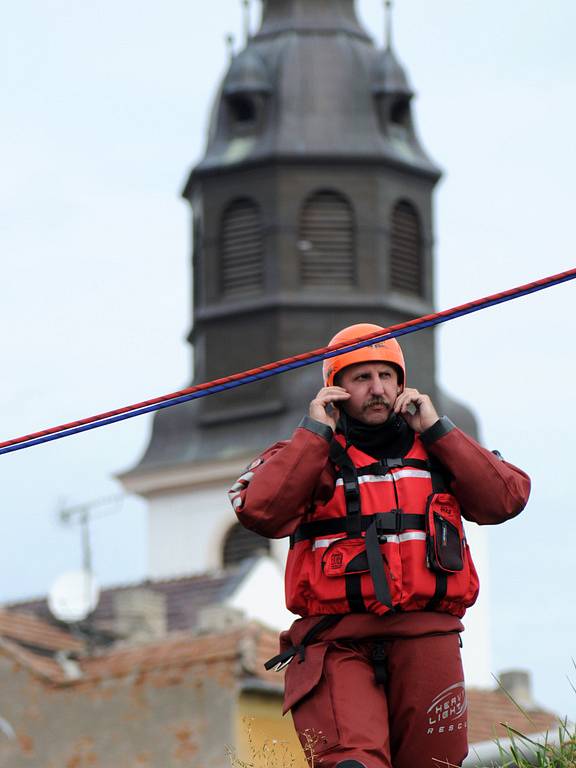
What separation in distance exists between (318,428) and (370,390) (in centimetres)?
24

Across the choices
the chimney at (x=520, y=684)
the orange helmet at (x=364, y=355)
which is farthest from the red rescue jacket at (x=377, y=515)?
the chimney at (x=520, y=684)

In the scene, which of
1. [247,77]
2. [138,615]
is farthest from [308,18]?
[138,615]

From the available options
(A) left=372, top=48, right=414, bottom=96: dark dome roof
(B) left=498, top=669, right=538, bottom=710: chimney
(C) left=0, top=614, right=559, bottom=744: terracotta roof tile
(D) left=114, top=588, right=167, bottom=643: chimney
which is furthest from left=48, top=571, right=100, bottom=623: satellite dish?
(A) left=372, top=48, right=414, bottom=96: dark dome roof

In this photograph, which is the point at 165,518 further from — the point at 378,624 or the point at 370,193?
the point at 378,624

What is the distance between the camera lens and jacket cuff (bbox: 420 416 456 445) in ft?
22.0

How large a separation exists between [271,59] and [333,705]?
4417cm

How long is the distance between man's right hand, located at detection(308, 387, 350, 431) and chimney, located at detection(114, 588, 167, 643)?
25.0 m

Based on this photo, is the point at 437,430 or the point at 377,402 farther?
the point at 377,402

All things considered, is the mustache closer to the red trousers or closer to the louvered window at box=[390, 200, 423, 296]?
the red trousers

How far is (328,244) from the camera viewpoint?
4819 centimetres

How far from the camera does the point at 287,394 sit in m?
47.3

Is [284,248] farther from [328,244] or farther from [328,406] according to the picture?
[328,406]

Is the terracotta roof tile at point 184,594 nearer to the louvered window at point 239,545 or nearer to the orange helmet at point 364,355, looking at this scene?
the louvered window at point 239,545

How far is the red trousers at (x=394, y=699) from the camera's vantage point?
21.4 feet
